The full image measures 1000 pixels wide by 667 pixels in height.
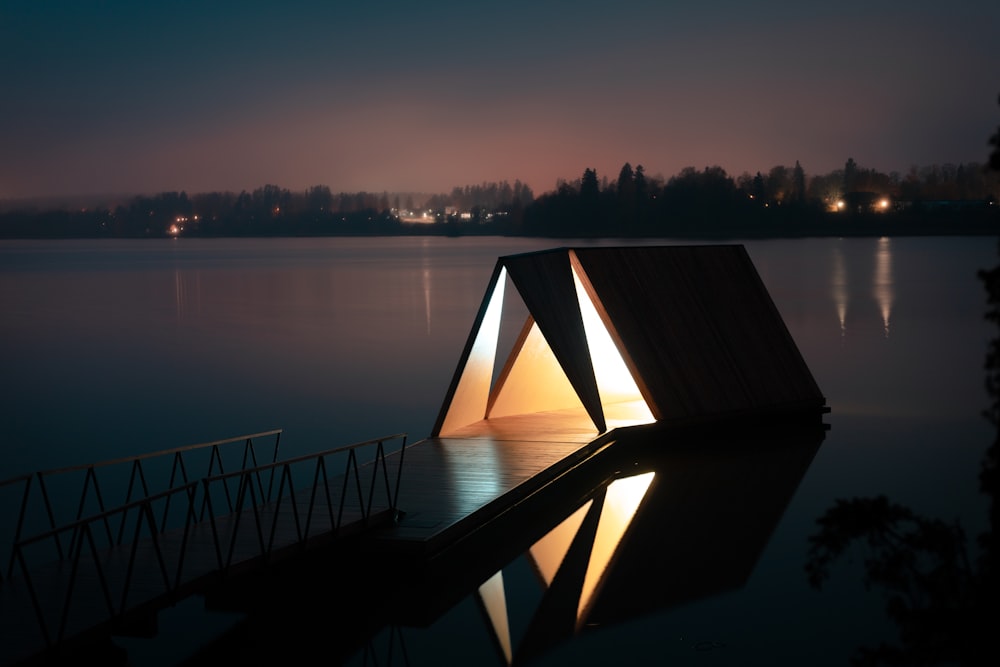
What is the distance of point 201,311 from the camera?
3794 centimetres

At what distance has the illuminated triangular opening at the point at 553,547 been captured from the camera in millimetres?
9320

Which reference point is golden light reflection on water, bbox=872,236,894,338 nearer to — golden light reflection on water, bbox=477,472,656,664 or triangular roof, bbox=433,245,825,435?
triangular roof, bbox=433,245,825,435

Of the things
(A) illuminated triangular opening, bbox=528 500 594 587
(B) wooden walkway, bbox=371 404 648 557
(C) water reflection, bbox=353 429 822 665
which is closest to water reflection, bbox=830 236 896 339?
(C) water reflection, bbox=353 429 822 665

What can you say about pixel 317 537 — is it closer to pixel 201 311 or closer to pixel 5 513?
pixel 5 513

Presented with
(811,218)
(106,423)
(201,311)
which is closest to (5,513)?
(106,423)

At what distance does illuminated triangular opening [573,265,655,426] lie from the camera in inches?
527

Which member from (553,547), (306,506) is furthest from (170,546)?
(553,547)

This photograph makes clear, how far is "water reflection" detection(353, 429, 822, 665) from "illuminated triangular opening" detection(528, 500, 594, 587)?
0.04 feet

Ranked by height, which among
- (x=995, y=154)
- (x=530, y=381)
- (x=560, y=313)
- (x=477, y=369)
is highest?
(x=995, y=154)

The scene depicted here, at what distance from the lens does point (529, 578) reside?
9094 millimetres

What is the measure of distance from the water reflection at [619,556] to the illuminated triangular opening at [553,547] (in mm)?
12

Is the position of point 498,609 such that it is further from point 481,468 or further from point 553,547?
point 481,468

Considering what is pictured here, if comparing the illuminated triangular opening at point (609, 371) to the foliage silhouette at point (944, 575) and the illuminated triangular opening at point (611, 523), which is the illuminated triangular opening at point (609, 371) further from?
the foliage silhouette at point (944, 575)

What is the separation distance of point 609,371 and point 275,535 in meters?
7.00
